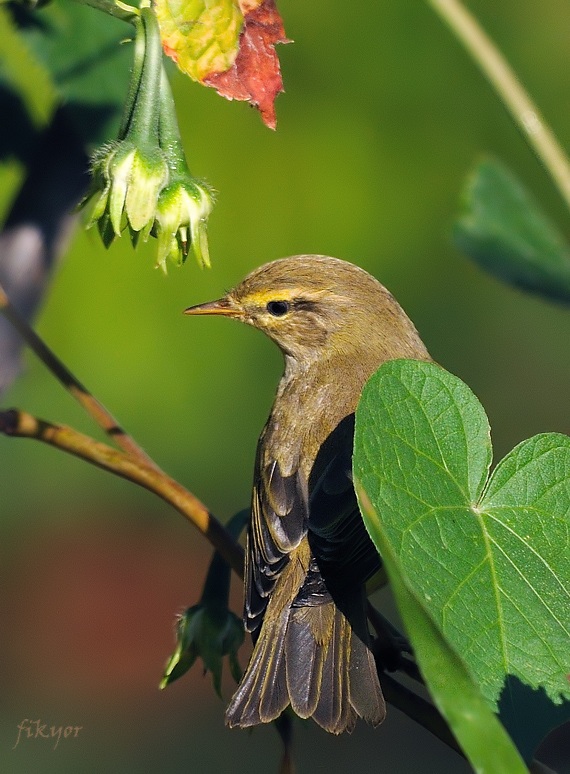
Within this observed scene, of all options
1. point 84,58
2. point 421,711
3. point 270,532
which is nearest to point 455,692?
point 421,711

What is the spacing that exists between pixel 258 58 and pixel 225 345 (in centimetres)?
191

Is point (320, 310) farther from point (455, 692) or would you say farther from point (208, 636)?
point (455, 692)

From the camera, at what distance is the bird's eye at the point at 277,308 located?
290 cm

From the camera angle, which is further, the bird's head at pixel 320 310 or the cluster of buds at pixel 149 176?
the bird's head at pixel 320 310

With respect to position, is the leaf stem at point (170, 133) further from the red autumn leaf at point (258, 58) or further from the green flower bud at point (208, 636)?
the green flower bud at point (208, 636)

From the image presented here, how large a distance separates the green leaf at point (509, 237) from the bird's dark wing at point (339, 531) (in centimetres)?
68

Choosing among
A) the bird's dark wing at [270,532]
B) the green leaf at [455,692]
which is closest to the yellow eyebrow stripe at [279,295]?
the bird's dark wing at [270,532]

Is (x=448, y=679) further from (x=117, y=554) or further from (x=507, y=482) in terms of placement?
(x=117, y=554)

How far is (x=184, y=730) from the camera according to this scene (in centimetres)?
401

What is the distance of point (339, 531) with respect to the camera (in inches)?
88.6

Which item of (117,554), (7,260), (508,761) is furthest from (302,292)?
(508,761)

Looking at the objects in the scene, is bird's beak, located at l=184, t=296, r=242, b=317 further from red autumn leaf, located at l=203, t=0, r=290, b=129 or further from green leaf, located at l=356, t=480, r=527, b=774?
green leaf, located at l=356, t=480, r=527, b=774

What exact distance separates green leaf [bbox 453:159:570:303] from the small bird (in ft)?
1.03

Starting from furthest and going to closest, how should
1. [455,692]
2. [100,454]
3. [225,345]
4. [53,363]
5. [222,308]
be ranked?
[225,345] → [222,308] → [53,363] → [100,454] → [455,692]
